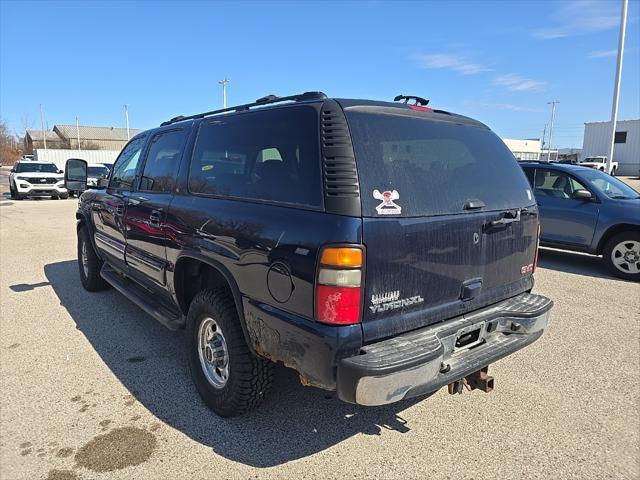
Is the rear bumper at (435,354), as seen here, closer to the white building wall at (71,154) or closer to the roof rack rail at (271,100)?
the roof rack rail at (271,100)

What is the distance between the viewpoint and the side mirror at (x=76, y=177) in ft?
17.9

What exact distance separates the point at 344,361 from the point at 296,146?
119cm

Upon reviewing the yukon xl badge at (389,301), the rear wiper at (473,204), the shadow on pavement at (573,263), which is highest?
the rear wiper at (473,204)

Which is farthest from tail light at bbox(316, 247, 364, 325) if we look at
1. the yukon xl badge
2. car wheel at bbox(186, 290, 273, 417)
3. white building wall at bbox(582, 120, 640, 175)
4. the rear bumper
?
white building wall at bbox(582, 120, 640, 175)

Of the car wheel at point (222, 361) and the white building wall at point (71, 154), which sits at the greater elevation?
the white building wall at point (71, 154)

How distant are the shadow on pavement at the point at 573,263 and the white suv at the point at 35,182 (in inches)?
813

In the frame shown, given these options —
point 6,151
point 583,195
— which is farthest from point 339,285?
point 6,151

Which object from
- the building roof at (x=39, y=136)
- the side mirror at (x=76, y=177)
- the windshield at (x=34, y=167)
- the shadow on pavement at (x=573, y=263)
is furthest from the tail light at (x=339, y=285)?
the building roof at (x=39, y=136)

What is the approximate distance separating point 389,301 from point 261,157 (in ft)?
3.99

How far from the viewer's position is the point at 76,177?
17.9 ft

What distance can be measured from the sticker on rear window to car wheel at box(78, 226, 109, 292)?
14.8 ft

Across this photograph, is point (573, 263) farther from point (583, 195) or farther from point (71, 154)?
point (71, 154)

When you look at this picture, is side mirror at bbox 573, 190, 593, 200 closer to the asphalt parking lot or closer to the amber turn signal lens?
the asphalt parking lot

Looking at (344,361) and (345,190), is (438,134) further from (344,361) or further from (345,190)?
(344,361)
